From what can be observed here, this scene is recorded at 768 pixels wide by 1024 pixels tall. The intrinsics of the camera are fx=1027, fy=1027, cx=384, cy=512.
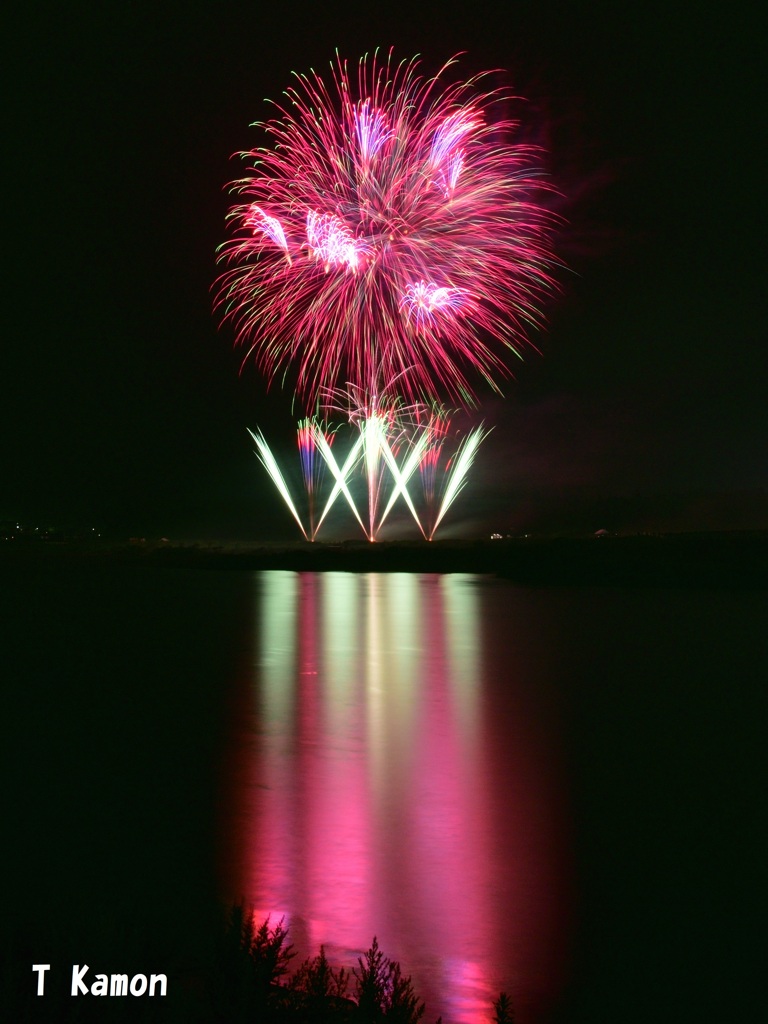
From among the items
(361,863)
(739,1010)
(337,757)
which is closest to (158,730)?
(337,757)

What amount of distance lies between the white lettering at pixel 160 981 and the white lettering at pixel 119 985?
0.27ft

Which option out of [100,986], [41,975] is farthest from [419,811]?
[41,975]

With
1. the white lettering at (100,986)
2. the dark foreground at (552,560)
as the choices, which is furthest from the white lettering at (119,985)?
the dark foreground at (552,560)

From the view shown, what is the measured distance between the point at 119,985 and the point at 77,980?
5.2 inches

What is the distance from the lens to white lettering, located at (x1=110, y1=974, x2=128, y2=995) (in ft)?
10.7

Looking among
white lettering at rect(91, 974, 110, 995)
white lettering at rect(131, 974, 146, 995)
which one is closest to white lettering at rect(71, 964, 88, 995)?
white lettering at rect(91, 974, 110, 995)

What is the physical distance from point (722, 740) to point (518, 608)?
43.8 feet

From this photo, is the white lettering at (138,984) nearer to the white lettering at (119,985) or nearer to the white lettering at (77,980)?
the white lettering at (119,985)

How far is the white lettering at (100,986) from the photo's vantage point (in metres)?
3.24

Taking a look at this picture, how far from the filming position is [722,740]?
329 inches

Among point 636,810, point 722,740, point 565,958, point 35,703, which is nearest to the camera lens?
point 565,958

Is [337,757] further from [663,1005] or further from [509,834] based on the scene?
[663,1005]

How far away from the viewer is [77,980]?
3283mm

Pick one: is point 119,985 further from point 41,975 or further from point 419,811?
point 419,811
